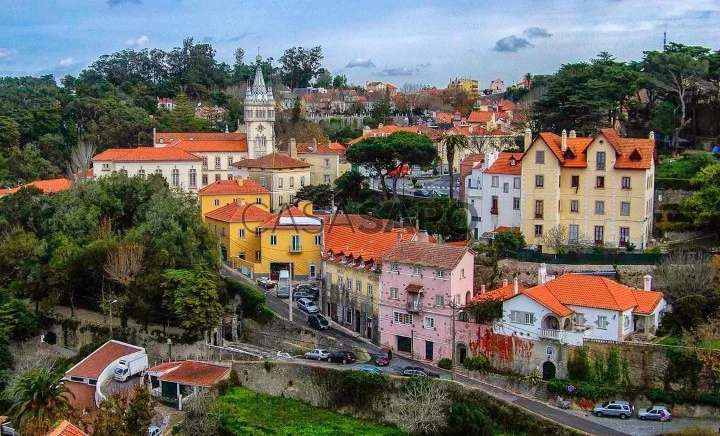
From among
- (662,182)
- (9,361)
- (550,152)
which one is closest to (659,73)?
(662,182)

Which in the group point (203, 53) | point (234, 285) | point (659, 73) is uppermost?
point (203, 53)

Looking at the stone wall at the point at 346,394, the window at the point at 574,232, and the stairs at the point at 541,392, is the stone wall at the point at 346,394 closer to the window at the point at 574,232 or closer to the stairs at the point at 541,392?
the stairs at the point at 541,392

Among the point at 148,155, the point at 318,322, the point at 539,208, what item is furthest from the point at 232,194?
the point at 539,208

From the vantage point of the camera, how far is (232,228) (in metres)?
54.6

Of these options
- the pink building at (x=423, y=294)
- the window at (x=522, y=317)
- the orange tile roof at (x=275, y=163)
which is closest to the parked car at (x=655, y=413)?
the window at (x=522, y=317)

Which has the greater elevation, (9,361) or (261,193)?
(261,193)

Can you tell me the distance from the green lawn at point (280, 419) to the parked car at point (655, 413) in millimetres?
9060

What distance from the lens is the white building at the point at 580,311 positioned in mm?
36688

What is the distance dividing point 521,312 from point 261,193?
28700 mm

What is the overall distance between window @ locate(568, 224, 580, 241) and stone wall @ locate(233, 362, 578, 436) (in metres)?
14.1

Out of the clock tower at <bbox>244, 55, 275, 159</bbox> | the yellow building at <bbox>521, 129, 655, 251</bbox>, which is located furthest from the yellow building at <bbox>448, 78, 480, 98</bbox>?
the yellow building at <bbox>521, 129, 655, 251</bbox>

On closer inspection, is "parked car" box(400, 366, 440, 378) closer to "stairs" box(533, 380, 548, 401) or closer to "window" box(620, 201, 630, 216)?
"stairs" box(533, 380, 548, 401)

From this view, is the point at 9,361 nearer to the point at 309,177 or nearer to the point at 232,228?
the point at 232,228

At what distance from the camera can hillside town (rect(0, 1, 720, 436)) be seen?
3500cm
